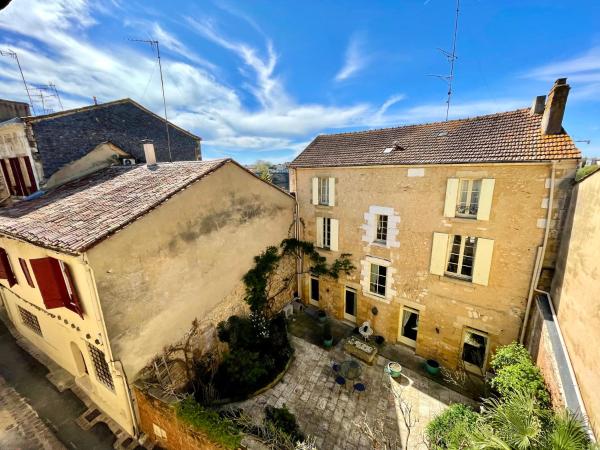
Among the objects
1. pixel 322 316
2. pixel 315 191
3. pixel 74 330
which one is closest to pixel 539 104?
pixel 315 191

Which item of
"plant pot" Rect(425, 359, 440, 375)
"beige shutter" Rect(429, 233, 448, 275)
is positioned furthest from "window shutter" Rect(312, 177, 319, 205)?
"plant pot" Rect(425, 359, 440, 375)

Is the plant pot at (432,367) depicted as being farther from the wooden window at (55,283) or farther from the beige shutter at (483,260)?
the wooden window at (55,283)

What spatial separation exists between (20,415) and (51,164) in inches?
399

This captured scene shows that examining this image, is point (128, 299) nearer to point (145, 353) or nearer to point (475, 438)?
point (145, 353)

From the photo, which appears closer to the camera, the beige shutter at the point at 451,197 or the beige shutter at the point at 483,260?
the beige shutter at the point at 483,260

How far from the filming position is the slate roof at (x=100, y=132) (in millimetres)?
11703

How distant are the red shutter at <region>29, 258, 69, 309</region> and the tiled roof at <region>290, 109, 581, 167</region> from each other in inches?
404

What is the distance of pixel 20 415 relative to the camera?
873 cm

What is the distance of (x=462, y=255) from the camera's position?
971 cm

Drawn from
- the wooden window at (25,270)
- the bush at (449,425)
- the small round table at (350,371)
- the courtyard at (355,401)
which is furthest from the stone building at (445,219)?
the wooden window at (25,270)

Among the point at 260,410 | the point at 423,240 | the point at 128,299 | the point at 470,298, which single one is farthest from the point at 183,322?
the point at 470,298

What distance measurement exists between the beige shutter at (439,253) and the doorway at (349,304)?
451 centimetres

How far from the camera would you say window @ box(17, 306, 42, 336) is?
1138cm

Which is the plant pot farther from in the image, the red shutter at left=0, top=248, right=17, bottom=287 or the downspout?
the red shutter at left=0, top=248, right=17, bottom=287
